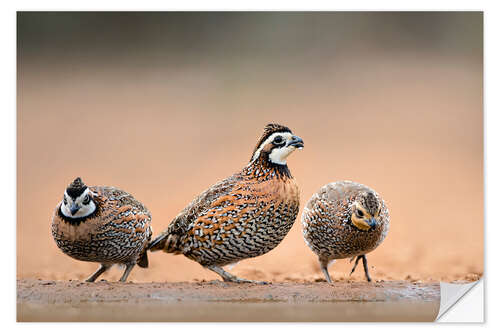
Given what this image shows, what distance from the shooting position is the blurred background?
548 cm

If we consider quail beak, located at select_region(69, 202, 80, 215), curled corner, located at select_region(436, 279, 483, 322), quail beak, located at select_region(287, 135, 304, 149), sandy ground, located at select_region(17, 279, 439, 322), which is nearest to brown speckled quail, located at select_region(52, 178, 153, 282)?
quail beak, located at select_region(69, 202, 80, 215)

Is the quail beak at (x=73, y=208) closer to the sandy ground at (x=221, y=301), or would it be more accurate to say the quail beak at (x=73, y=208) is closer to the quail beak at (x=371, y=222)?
the sandy ground at (x=221, y=301)

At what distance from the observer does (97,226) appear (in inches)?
197

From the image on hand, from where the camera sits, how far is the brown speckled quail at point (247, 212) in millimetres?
4938

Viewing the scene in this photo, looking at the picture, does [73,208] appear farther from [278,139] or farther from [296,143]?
[296,143]

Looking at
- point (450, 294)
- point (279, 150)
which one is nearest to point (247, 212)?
point (279, 150)

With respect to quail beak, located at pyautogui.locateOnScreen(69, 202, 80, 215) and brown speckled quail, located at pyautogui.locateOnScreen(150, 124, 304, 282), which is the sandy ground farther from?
quail beak, located at pyautogui.locateOnScreen(69, 202, 80, 215)

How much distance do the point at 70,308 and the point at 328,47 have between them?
9.03ft

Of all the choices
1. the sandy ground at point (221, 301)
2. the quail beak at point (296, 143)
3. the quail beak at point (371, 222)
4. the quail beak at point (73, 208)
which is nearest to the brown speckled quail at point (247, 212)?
the quail beak at point (296, 143)

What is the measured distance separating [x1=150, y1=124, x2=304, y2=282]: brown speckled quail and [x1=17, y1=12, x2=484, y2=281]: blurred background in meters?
0.59

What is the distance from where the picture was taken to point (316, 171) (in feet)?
20.0

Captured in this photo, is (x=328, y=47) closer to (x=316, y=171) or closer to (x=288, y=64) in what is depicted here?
(x=288, y=64)

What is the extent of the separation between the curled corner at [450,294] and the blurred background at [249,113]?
181 mm

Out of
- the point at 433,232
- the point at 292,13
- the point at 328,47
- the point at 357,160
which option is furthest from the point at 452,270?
the point at 292,13
